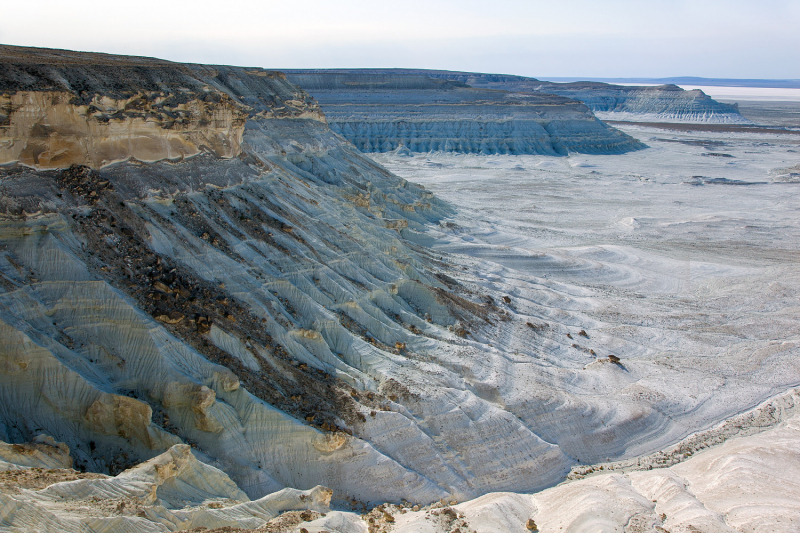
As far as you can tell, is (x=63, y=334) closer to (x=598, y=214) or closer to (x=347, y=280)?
(x=347, y=280)

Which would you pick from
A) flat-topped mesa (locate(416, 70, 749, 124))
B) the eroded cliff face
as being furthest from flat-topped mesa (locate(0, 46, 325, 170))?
flat-topped mesa (locate(416, 70, 749, 124))

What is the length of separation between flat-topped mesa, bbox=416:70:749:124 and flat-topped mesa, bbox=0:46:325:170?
115103 millimetres

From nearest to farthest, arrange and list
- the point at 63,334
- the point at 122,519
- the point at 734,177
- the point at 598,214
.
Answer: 1. the point at 122,519
2. the point at 63,334
3. the point at 598,214
4. the point at 734,177

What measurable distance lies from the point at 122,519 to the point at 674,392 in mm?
15764

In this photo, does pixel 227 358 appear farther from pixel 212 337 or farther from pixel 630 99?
pixel 630 99

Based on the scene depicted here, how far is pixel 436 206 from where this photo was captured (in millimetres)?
39969

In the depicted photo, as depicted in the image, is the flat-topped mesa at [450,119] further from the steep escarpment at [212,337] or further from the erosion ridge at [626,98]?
the steep escarpment at [212,337]

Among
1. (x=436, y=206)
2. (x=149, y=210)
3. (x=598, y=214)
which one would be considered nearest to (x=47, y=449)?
(x=149, y=210)

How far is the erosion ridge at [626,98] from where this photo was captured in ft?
430

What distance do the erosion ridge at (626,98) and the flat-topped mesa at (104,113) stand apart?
365 feet

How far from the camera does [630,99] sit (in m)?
143

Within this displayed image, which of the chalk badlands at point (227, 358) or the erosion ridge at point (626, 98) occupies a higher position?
the erosion ridge at point (626, 98)

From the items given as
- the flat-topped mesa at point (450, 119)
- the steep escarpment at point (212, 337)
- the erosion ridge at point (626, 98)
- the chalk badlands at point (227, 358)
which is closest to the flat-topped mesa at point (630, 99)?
the erosion ridge at point (626, 98)

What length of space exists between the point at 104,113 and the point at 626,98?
147811mm
